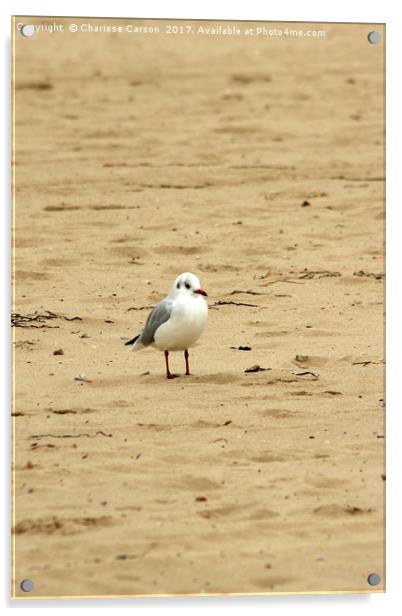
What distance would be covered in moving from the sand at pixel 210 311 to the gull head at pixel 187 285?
0.34 metres

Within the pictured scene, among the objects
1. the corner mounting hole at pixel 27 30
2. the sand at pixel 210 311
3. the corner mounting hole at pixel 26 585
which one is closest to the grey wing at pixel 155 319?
the sand at pixel 210 311

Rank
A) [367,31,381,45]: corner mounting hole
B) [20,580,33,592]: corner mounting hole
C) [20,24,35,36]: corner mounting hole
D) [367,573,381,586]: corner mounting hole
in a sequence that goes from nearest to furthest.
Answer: [20,580,33,592]: corner mounting hole, [367,573,381,586]: corner mounting hole, [20,24,35,36]: corner mounting hole, [367,31,381,45]: corner mounting hole

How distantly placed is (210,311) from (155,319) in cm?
58

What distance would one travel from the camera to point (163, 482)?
19.6 ft

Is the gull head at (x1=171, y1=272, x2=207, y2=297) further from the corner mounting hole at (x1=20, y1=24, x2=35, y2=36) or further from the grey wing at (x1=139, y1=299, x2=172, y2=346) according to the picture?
the corner mounting hole at (x1=20, y1=24, x2=35, y2=36)

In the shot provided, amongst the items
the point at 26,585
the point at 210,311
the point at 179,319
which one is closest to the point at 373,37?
the point at 179,319

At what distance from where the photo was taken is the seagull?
6.69 meters

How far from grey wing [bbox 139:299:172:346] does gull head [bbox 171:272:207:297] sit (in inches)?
2.6

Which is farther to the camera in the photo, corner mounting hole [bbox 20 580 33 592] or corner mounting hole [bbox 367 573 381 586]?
corner mounting hole [bbox 367 573 381 586]

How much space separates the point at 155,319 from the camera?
22.3 feet

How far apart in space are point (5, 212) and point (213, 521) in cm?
135

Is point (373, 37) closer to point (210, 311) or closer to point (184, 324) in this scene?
point (184, 324)

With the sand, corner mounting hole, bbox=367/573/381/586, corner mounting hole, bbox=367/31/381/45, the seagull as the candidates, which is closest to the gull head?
the seagull
